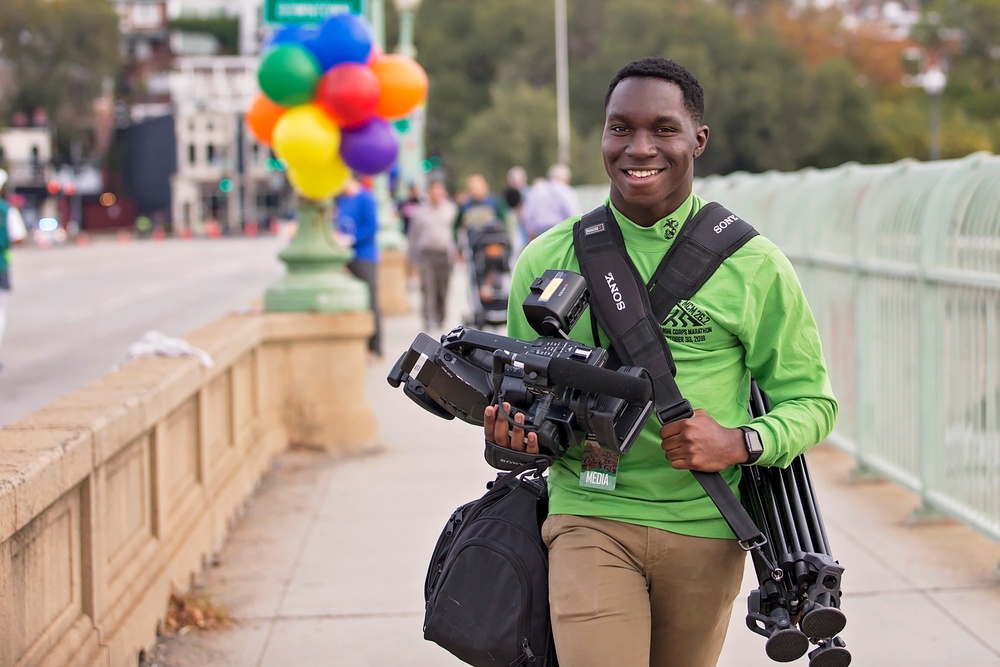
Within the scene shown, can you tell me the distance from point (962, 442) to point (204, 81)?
115 meters

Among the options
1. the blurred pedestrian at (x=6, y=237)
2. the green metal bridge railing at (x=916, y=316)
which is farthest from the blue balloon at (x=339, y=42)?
the blurred pedestrian at (x=6, y=237)

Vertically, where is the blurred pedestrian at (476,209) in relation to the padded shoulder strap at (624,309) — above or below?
above

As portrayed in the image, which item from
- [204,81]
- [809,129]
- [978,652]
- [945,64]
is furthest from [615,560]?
[204,81]

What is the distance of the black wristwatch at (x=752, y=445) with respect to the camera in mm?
2760

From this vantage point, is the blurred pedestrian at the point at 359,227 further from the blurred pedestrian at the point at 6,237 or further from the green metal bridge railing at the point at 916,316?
the green metal bridge railing at the point at 916,316

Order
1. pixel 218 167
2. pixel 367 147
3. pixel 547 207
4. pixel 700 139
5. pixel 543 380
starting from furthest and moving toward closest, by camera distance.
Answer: pixel 218 167, pixel 547 207, pixel 367 147, pixel 700 139, pixel 543 380

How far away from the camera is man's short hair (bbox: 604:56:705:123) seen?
2883 mm

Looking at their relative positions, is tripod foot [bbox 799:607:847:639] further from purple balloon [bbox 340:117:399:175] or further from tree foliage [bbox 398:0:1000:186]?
tree foliage [bbox 398:0:1000:186]

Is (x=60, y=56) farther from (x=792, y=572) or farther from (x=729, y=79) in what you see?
(x=792, y=572)

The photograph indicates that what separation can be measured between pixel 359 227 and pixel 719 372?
10.3 meters

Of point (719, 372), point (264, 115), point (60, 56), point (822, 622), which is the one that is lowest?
point (822, 622)

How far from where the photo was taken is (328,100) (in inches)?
362

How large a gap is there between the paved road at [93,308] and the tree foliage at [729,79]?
26.1 metres

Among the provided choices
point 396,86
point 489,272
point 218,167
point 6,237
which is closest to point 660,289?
point 396,86
